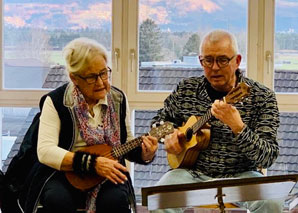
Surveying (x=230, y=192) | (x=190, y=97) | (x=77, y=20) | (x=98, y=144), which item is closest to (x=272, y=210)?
(x=230, y=192)

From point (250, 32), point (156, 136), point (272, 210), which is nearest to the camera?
point (272, 210)

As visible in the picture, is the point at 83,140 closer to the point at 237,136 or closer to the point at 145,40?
the point at 237,136

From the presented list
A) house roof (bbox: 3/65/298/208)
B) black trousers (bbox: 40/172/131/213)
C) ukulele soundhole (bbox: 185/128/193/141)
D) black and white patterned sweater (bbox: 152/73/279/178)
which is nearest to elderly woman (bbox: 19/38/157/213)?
black trousers (bbox: 40/172/131/213)

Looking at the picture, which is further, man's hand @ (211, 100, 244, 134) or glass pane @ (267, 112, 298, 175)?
glass pane @ (267, 112, 298, 175)

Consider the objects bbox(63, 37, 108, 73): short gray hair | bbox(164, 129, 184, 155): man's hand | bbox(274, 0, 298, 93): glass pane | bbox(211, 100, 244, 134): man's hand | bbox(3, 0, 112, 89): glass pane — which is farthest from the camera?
bbox(3, 0, 112, 89): glass pane

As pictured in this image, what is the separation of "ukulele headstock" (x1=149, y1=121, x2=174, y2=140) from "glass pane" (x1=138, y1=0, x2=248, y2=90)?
76 cm

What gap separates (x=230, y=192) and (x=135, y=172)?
151 cm

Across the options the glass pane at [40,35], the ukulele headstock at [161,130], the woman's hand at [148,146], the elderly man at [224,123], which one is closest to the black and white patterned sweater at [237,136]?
the elderly man at [224,123]

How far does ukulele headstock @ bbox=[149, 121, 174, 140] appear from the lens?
2.54 metres

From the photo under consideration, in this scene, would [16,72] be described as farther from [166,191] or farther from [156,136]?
[166,191]

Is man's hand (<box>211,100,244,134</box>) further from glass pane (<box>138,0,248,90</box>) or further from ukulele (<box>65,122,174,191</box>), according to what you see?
glass pane (<box>138,0,248,90</box>)

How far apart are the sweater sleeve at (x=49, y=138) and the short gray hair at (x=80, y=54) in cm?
20

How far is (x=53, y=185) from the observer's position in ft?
7.80

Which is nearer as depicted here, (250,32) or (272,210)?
(272,210)
